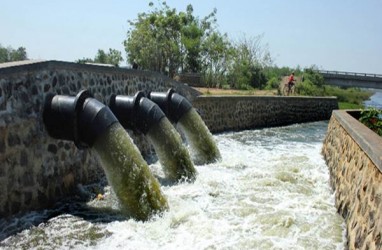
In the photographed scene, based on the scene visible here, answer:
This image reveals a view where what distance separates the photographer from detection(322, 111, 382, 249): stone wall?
400 cm

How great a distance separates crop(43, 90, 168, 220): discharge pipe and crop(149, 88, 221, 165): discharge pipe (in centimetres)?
360

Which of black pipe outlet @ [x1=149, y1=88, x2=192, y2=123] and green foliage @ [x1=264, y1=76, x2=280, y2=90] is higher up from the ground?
black pipe outlet @ [x1=149, y1=88, x2=192, y2=123]

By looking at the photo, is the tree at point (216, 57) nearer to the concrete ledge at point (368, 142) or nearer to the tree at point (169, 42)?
the tree at point (169, 42)

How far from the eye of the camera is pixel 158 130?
798 cm

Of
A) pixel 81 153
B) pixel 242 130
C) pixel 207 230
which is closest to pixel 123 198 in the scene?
pixel 207 230

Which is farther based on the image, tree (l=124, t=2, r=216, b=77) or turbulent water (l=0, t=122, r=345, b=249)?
tree (l=124, t=2, r=216, b=77)

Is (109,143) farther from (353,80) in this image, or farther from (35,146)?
(353,80)

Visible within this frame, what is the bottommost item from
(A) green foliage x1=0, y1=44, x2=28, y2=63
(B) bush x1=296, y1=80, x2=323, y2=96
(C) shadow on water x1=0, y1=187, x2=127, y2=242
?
(C) shadow on water x1=0, y1=187, x2=127, y2=242

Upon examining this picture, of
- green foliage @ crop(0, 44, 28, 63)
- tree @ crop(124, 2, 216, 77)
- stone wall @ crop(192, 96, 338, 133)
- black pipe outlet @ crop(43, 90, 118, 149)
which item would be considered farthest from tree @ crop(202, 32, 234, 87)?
black pipe outlet @ crop(43, 90, 118, 149)

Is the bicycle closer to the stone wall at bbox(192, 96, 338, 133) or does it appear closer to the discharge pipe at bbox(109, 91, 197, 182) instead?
the stone wall at bbox(192, 96, 338, 133)

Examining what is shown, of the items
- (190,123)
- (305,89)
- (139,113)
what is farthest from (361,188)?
(305,89)

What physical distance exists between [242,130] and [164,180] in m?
9.46

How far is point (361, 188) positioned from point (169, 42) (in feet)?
107

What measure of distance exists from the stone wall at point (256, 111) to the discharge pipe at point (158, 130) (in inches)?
255
